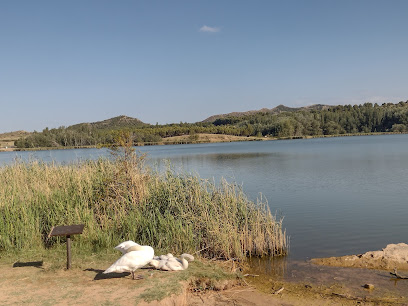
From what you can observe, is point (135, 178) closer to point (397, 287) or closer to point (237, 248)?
point (237, 248)

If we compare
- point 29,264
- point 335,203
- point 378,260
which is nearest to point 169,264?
point 29,264

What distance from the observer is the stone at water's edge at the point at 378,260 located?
829 centimetres

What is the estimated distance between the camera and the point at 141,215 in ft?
30.6

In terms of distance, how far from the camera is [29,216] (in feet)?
29.5

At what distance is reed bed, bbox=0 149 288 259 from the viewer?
8672 millimetres

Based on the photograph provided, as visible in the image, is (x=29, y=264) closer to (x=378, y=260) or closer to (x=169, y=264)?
(x=169, y=264)

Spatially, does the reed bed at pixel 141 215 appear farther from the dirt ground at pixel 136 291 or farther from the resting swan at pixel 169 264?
the resting swan at pixel 169 264

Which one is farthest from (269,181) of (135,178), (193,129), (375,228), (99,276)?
(193,129)

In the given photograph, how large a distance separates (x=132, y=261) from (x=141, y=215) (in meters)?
3.10

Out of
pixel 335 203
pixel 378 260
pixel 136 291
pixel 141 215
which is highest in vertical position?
pixel 141 215

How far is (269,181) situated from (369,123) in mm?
115424

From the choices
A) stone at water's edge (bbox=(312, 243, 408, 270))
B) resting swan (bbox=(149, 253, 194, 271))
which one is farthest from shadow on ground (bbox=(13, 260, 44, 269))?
stone at water's edge (bbox=(312, 243, 408, 270))

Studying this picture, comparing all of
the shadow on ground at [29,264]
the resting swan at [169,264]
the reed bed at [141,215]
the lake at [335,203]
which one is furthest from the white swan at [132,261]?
the lake at [335,203]

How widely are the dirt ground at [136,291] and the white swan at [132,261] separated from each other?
0.79 ft
